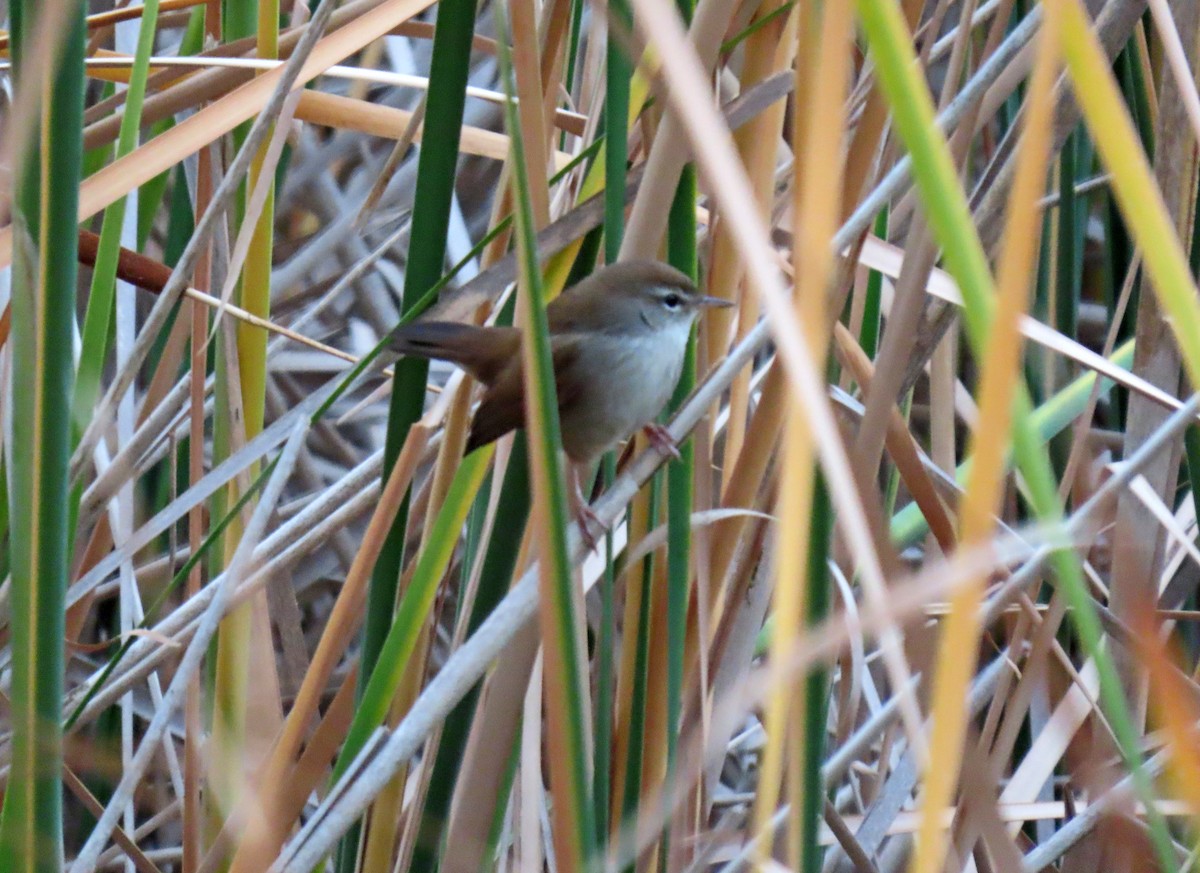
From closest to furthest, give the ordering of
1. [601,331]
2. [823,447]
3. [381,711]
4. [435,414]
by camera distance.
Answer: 1. [823,447]
2. [381,711]
3. [435,414]
4. [601,331]

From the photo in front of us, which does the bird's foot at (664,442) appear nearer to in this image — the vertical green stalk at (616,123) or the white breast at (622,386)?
the vertical green stalk at (616,123)

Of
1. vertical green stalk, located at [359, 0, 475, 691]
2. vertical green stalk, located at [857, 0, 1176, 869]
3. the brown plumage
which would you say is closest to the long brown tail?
the brown plumage

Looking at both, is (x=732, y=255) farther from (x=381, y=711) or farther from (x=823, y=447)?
(x=823, y=447)

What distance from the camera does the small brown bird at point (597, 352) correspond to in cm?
135

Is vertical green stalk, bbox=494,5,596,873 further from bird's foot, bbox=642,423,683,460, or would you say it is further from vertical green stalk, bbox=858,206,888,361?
vertical green stalk, bbox=858,206,888,361

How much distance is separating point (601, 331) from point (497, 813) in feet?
2.66

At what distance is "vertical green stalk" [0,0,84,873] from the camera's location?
29.8 inches

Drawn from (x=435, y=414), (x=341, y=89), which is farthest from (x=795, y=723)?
(x=341, y=89)

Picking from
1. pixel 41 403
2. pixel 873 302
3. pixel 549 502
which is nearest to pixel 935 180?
pixel 549 502

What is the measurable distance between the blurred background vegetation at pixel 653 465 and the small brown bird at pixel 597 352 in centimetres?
5

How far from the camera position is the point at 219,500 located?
4.37 feet

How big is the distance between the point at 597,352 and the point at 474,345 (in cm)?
33

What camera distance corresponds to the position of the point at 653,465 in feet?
3.92

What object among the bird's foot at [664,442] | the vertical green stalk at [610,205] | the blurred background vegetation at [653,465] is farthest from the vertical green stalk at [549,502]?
the bird's foot at [664,442]
